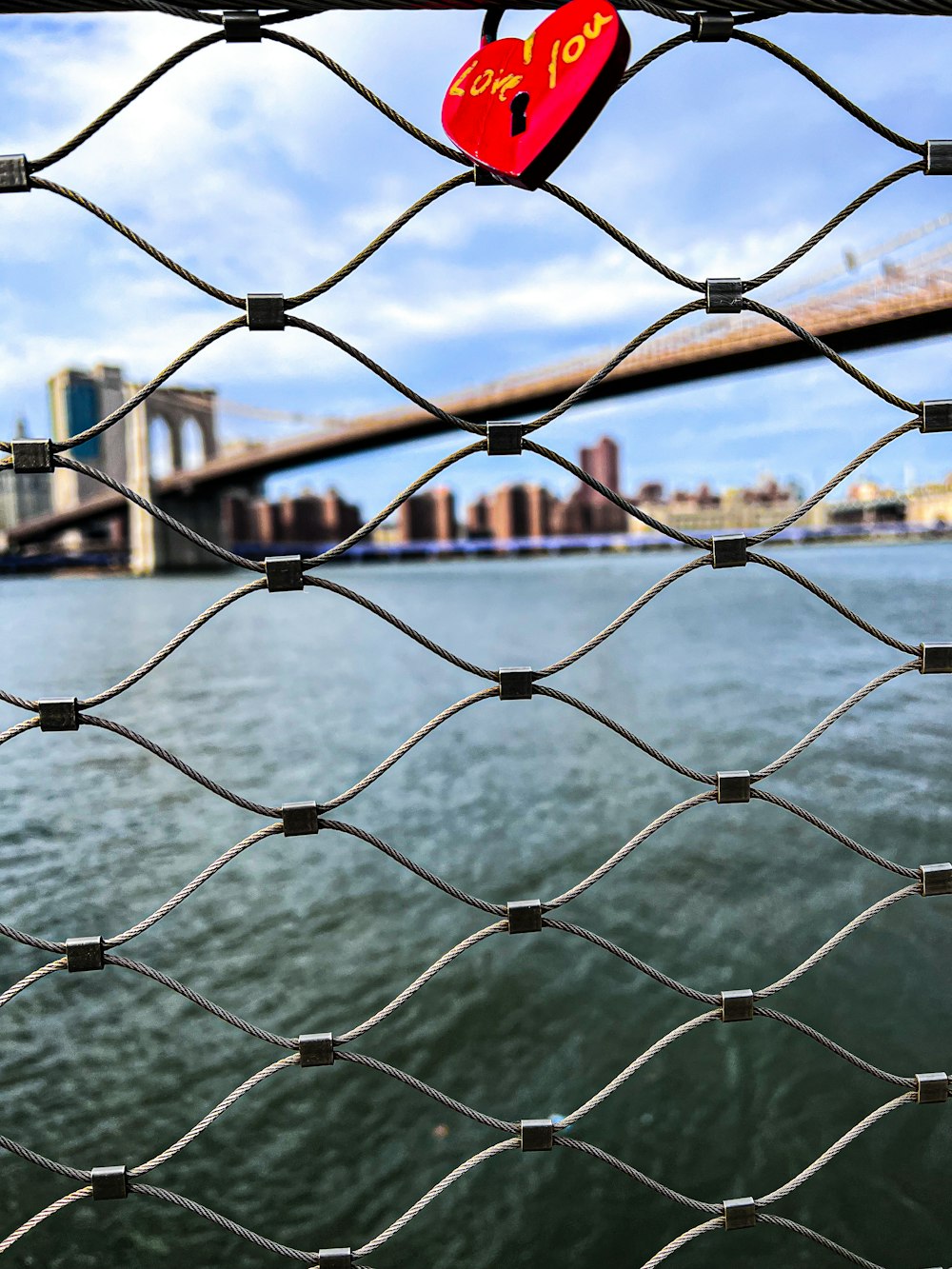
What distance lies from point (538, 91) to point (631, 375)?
4.96m

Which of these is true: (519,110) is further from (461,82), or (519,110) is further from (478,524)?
(478,524)

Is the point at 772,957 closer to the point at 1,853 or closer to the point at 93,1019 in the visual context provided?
the point at 93,1019

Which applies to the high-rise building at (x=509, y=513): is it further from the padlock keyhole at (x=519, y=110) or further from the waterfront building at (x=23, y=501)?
the padlock keyhole at (x=519, y=110)

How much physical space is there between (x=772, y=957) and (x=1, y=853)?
2.33m

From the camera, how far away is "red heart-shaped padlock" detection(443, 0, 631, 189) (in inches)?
17.4

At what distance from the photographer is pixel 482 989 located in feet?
6.24

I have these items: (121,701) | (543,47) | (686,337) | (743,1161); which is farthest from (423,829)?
(686,337)

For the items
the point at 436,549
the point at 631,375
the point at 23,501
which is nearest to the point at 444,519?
the point at 436,549

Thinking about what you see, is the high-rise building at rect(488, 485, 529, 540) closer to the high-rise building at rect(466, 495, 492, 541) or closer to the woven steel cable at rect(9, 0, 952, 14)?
the high-rise building at rect(466, 495, 492, 541)

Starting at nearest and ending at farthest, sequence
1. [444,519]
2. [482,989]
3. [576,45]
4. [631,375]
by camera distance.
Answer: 1. [576,45]
2. [482,989]
3. [631,375]
4. [444,519]

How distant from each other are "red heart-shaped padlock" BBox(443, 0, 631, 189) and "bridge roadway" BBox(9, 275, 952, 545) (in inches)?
27.0

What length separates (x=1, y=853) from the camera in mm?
2904

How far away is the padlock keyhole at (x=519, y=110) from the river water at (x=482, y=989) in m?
1.20

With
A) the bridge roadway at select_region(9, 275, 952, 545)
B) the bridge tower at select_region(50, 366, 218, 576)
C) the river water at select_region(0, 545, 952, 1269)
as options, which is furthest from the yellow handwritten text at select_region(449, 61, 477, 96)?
the bridge tower at select_region(50, 366, 218, 576)
